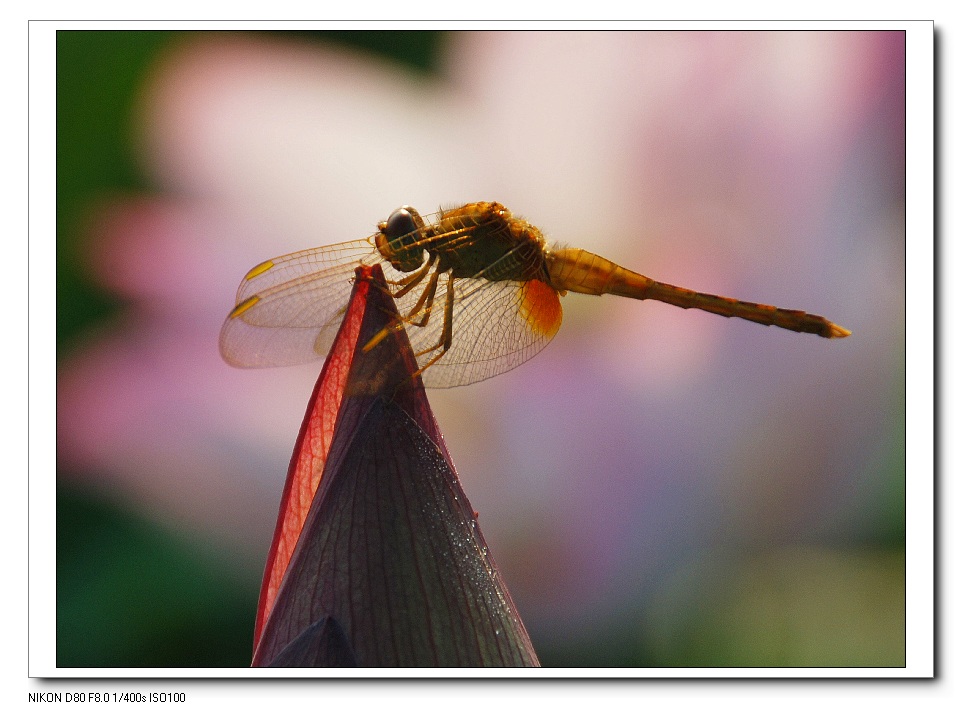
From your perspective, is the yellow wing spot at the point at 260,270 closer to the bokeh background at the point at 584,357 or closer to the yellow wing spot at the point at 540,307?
the yellow wing spot at the point at 540,307

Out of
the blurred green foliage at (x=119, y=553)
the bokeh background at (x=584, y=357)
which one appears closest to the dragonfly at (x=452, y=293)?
the bokeh background at (x=584, y=357)

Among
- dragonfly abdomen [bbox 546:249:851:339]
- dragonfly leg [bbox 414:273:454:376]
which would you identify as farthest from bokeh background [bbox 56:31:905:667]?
dragonfly leg [bbox 414:273:454:376]

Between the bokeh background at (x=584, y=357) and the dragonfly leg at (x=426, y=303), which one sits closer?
the dragonfly leg at (x=426, y=303)

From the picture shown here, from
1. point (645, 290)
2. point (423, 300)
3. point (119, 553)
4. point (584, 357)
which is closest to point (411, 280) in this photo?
point (423, 300)

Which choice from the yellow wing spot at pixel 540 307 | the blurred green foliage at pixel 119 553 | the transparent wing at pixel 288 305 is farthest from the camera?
the blurred green foliage at pixel 119 553

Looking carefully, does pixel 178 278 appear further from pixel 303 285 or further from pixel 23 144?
pixel 303 285
